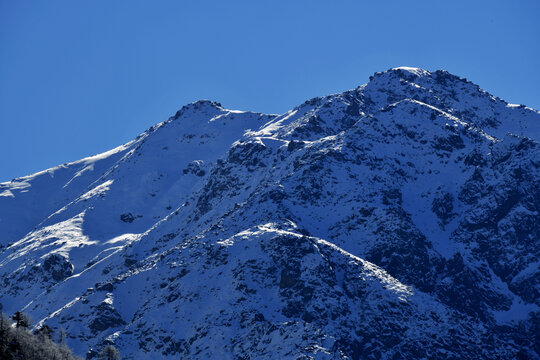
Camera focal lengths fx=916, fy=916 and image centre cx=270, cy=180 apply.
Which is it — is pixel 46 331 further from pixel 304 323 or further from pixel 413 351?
pixel 413 351

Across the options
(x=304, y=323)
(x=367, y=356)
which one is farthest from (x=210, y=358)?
(x=367, y=356)

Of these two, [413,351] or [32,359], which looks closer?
[32,359]

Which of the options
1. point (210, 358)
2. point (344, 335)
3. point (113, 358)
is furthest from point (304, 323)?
point (113, 358)

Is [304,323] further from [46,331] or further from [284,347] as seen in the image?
[46,331]

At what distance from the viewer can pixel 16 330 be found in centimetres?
15500

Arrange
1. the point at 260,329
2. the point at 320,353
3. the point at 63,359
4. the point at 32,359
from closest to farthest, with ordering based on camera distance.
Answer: the point at 32,359, the point at 63,359, the point at 320,353, the point at 260,329

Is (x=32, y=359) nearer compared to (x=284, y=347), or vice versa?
(x=32, y=359)

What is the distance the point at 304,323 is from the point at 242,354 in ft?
49.5

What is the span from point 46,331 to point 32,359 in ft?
56.8

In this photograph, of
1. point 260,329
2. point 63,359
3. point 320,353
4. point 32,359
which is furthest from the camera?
point 260,329

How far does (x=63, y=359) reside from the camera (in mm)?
160375

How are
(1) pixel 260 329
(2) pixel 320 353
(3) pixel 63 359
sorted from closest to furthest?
(3) pixel 63 359, (2) pixel 320 353, (1) pixel 260 329

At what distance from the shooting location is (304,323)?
652 feet

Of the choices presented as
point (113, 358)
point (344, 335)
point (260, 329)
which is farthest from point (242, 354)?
point (113, 358)
